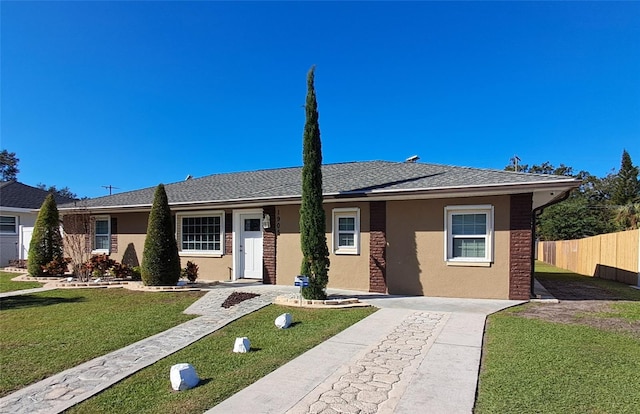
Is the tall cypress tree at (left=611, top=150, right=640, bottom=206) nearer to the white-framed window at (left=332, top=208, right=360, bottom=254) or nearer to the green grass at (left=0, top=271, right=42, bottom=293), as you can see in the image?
the white-framed window at (left=332, top=208, right=360, bottom=254)

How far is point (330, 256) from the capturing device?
37.3 feet

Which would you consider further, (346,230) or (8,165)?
(8,165)

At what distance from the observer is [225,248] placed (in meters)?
13.3

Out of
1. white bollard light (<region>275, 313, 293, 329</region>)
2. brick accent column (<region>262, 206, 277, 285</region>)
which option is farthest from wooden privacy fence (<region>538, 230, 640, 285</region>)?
white bollard light (<region>275, 313, 293, 329</region>)

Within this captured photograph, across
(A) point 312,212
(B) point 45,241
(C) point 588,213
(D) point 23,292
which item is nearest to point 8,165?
(B) point 45,241

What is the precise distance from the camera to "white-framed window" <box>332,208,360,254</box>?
36.3 ft

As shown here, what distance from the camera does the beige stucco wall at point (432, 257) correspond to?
31.5 ft

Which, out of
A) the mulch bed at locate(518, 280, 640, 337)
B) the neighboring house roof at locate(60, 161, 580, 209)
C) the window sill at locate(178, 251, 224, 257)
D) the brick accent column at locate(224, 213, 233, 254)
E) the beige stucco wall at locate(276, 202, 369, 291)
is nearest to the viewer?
the mulch bed at locate(518, 280, 640, 337)

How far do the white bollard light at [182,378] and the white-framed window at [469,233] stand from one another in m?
7.63

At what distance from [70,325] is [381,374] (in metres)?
6.01

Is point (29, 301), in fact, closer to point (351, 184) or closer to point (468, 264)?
point (351, 184)

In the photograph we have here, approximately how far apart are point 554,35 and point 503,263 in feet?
22.2

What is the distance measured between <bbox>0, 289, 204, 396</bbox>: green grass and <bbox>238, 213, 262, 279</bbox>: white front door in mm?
2843

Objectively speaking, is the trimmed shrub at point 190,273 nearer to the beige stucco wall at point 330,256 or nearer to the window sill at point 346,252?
the beige stucco wall at point 330,256
